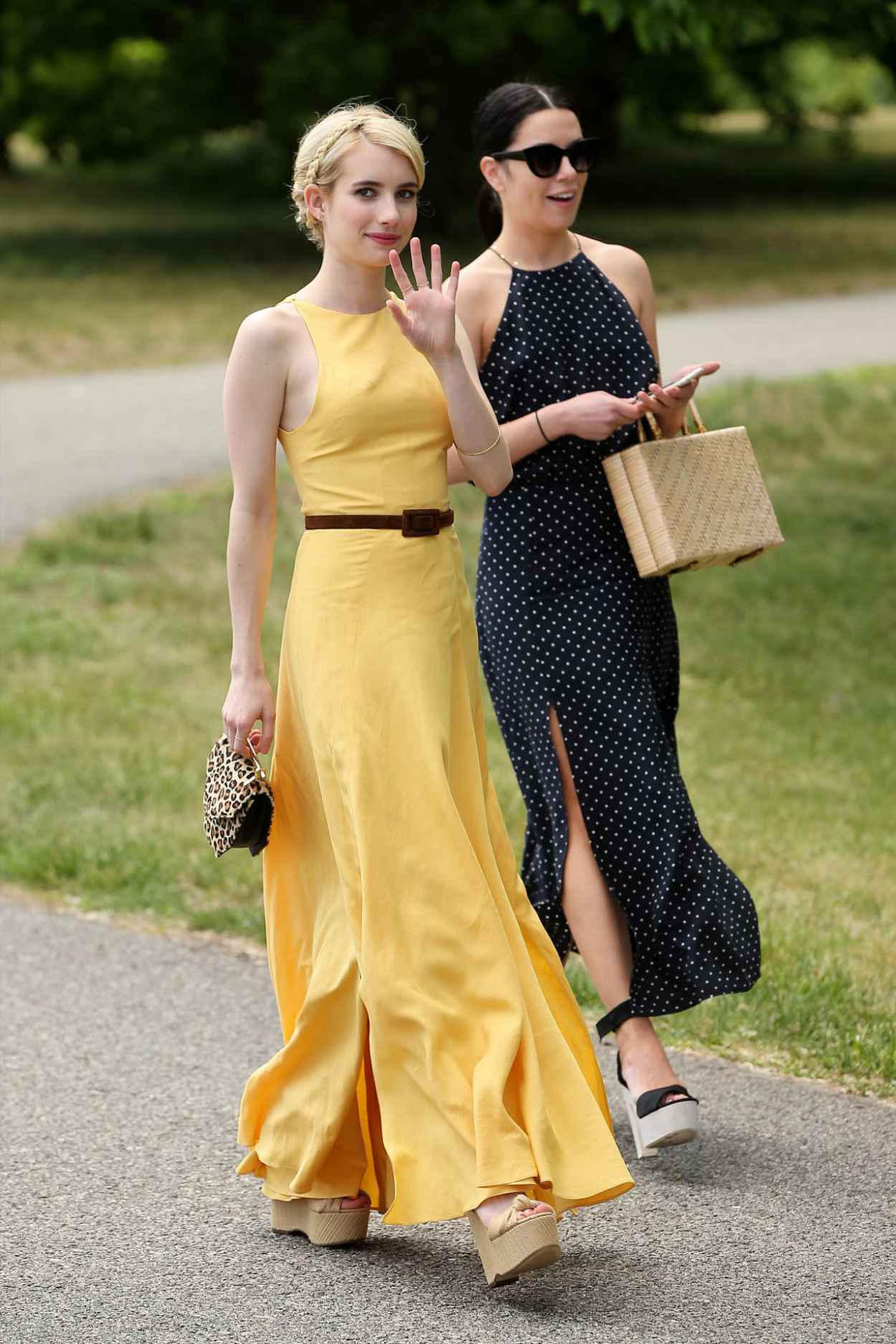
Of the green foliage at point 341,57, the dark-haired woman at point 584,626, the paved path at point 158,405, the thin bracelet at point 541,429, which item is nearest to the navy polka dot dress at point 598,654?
the dark-haired woman at point 584,626

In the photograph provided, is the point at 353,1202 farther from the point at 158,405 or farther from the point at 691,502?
the point at 158,405

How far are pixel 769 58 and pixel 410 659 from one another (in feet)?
130

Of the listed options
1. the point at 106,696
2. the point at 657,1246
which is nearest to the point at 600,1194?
the point at 657,1246

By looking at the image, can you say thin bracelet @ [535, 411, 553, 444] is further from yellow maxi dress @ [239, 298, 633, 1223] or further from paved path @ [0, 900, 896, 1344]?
paved path @ [0, 900, 896, 1344]

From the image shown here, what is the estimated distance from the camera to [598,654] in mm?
4102

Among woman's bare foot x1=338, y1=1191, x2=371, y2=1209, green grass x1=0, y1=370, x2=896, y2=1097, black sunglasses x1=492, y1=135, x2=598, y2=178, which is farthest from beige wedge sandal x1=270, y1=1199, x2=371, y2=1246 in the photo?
black sunglasses x1=492, y1=135, x2=598, y2=178

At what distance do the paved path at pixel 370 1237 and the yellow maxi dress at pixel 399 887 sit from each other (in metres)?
0.15

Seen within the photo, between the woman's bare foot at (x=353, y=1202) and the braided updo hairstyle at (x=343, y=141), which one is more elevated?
the braided updo hairstyle at (x=343, y=141)

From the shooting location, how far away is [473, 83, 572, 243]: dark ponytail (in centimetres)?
411

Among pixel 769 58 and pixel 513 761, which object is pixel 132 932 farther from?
pixel 769 58

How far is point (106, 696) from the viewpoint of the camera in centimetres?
779

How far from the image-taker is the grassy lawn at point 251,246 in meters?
18.9

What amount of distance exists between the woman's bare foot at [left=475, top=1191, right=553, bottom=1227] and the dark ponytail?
213 centimetres

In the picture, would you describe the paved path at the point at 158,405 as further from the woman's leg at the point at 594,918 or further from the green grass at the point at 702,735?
the woman's leg at the point at 594,918
